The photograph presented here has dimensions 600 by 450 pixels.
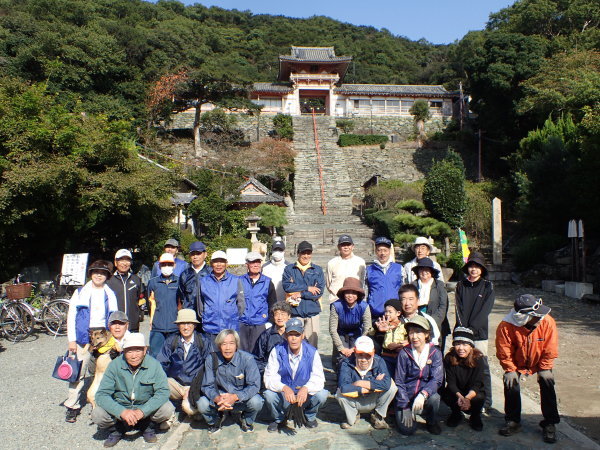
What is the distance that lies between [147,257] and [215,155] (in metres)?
17.2

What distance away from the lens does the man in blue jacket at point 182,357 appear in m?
4.33

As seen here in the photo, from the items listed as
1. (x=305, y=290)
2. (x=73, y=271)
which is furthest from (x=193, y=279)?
(x=73, y=271)

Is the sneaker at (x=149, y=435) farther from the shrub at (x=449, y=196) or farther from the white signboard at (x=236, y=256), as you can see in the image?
the shrub at (x=449, y=196)

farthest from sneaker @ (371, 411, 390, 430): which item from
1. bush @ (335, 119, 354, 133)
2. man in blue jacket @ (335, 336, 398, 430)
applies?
bush @ (335, 119, 354, 133)

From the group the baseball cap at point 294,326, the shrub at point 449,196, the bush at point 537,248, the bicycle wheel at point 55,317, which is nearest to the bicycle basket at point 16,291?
the bicycle wheel at point 55,317

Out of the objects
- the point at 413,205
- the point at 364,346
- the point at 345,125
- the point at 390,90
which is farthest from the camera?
the point at 390,90

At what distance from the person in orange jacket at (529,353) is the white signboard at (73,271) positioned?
7.33 metres

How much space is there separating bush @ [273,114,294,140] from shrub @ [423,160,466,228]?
17.7 m

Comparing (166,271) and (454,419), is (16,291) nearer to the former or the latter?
(166,271)

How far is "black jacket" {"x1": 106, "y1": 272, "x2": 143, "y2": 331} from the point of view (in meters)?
5.15

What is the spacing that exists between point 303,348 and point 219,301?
40.8 inches

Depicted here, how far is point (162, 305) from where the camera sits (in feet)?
16.4

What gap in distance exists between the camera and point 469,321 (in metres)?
4.47

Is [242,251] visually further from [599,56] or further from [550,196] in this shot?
[599,56]
